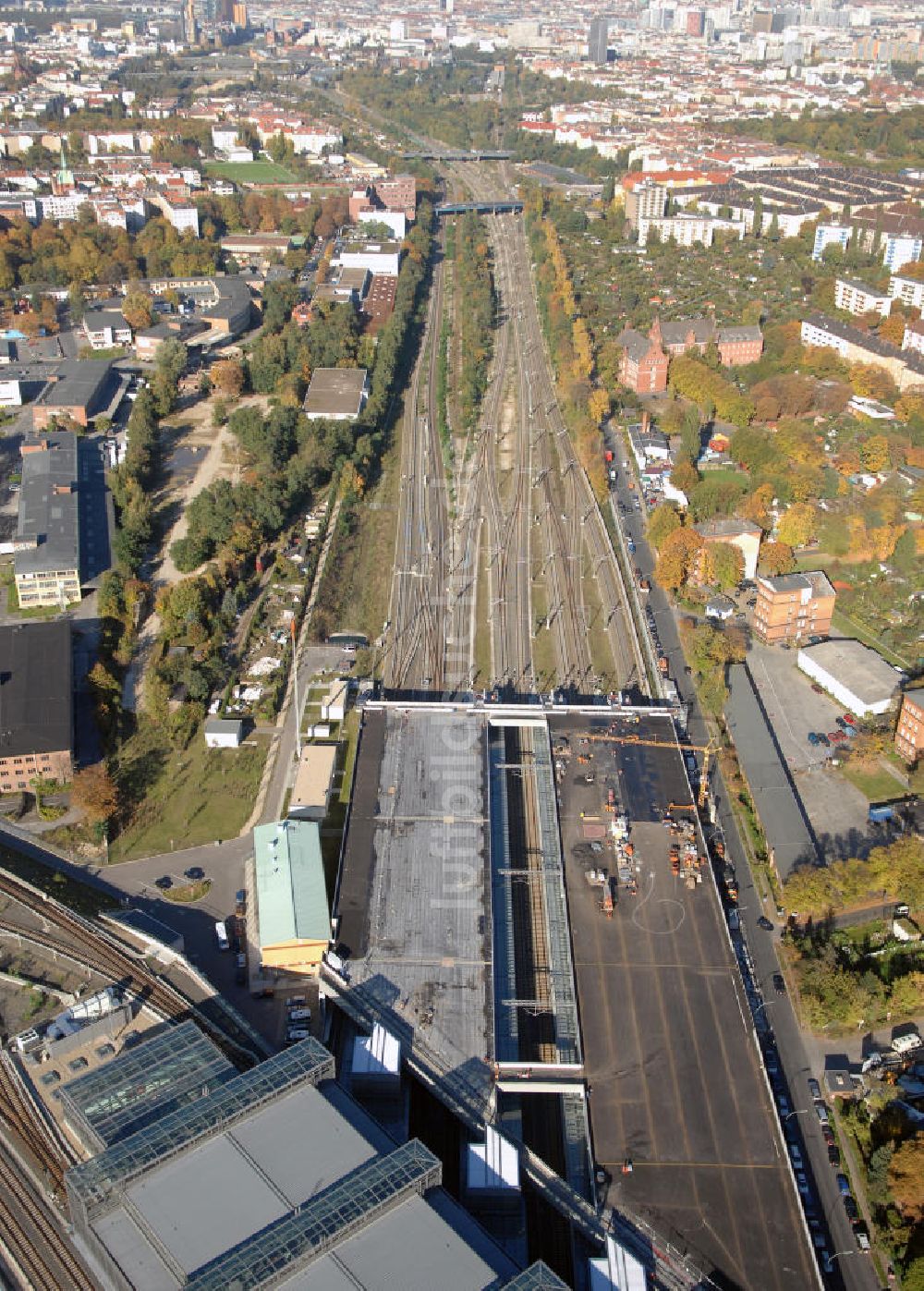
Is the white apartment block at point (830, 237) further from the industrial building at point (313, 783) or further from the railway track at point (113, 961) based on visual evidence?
the railway track at point (113, 961)

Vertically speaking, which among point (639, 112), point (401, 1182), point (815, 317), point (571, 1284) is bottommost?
point (571, 1284)

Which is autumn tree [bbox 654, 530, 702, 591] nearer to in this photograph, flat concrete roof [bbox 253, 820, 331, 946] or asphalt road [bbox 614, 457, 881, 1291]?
asphalt road [bbox 614, 457, 881, 1291]

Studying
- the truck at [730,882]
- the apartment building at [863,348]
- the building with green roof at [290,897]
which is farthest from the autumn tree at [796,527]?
the building with green roof at [290,897]

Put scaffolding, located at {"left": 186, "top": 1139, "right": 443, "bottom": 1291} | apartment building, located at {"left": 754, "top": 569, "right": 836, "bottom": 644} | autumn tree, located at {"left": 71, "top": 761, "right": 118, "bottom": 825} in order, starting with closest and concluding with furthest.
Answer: scaffolding, located at {"left": 186, "top": 1139, "right": 443, "bottom": 1291} → autumn tree, located at {"left": 71, "top": 761, "right": 118, "bottom": 825} → apartment building, located at {"left": 754, "top": 569, "right": 836, "bottom": 644}

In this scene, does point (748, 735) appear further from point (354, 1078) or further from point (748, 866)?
point (354, 1078)

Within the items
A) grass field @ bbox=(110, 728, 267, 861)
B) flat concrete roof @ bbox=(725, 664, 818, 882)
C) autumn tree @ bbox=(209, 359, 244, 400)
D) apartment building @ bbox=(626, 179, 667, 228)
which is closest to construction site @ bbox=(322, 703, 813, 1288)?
flat concrete roof @ bbox=(725, 664, 818, 882)

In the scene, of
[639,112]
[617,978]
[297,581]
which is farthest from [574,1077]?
[639,112]

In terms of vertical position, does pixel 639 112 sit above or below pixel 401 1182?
above
